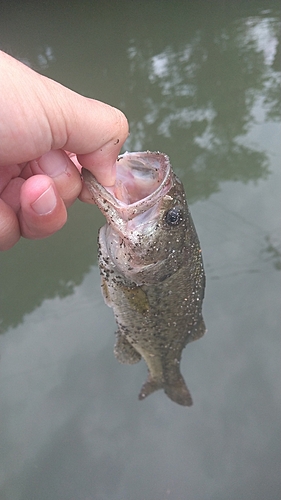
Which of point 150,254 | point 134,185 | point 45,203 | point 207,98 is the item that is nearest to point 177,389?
point 150,254

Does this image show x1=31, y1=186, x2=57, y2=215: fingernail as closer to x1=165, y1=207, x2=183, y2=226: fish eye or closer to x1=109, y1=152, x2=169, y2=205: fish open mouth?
x1=109, y1=152, x2=169, y2=205: fish open mouth

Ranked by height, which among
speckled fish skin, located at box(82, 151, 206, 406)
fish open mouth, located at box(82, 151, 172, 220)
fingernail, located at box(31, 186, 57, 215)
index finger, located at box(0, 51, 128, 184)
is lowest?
speckled fish skin, located at box(82, 151, 206, 406)

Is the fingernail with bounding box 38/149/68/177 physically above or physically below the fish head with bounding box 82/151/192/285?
above

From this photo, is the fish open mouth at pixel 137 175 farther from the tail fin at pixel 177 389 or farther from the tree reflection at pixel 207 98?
the tree reflection at pixel 207 98

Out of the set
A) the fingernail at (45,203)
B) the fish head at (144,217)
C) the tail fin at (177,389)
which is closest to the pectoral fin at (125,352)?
the tail fin at (177,389)

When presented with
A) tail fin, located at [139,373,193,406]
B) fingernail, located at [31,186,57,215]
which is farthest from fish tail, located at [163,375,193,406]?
fingernail, located at [31,186,57,215]

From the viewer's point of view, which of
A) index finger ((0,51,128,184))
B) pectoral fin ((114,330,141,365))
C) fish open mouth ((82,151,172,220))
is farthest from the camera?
pectoral fin ((114,330,141,365))
